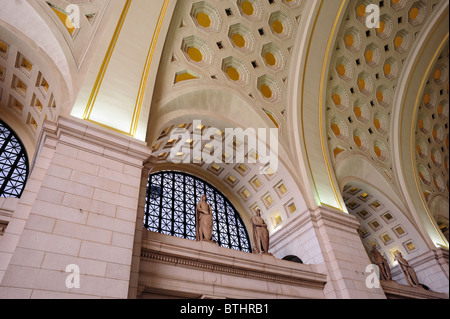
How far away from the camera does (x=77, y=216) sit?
554 cm

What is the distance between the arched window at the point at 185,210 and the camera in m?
11.1

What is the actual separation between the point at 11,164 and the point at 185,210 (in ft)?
18.6

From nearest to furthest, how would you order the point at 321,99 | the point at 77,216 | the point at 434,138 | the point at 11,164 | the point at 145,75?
the point at 77,216 < the point at 145,75 < the point at 11,164 < the point at 321,99 < the point at 434,138

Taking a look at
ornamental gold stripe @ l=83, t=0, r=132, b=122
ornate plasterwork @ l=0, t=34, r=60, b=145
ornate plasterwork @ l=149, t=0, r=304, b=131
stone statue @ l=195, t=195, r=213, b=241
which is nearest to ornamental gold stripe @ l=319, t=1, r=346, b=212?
ornate plasterwork @ l=149, t=0, r=304, b=131

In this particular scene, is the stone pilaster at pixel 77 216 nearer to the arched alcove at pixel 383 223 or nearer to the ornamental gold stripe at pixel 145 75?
the ornamental gold stripe at pixel 145 75

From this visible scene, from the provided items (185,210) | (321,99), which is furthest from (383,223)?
(185,210)

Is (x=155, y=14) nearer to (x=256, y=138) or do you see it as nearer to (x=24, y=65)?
(x=24, y=65)

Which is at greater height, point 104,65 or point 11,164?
point 104,65

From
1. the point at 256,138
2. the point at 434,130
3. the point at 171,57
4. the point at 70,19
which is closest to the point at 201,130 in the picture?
the point at 256,138

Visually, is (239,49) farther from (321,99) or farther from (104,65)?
(104,65)

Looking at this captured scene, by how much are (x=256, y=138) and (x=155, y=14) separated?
4.72 meters

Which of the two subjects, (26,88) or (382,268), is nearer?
(26,88)

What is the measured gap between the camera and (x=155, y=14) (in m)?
8.77

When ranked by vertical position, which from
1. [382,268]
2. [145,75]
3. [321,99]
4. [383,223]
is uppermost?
[321,99]
